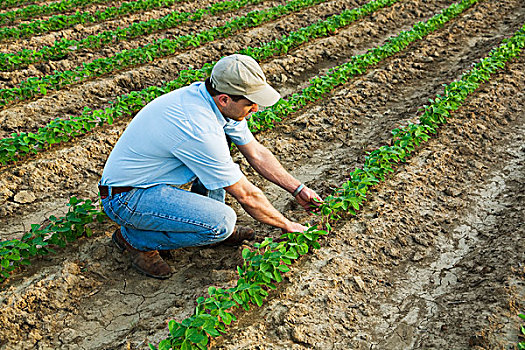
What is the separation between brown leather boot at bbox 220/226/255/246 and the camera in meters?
3.87

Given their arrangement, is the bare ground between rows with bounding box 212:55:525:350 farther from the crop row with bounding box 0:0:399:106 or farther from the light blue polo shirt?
the crop row with bounding box 0:0:399:106

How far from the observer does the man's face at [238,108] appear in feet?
10.5

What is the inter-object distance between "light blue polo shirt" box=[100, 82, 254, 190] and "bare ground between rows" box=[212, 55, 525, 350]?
98 cm

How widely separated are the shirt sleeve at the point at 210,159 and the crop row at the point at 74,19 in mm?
7559

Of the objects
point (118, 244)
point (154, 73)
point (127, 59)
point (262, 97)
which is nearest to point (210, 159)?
point (262, 97)

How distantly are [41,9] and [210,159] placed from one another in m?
9.58

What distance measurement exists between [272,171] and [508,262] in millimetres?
1859

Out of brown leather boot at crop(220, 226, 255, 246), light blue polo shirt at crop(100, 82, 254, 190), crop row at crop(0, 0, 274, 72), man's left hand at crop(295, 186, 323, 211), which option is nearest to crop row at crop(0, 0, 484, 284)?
light blue polo shirt at crop(100, 82, 254, 190)

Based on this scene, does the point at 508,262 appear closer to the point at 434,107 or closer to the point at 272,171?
the point at 272,171

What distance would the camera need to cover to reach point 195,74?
663 centimetres

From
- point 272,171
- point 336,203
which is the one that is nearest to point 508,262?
point 336,203

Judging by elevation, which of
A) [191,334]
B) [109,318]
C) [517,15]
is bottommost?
[517,15]

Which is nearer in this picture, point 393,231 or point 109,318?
point 109,318

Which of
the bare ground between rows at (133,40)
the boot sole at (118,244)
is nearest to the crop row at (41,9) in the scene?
the bare ground between rows at (133,40)
